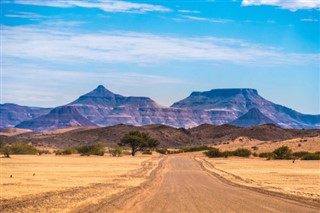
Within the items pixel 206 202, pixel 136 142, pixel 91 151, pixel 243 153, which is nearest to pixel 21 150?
pixel 91 151

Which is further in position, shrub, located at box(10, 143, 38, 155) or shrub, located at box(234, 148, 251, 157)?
shrub, located at box(10, 143, 38, 155)

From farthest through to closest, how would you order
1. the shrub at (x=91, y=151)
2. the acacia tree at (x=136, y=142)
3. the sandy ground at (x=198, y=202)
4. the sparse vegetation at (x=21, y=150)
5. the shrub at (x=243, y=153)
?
1. the acacia tree at (x=136, y=142)
2. the shrub at (x=91, y=151)
3. the sparse vegetation at (x=21, y=150)
4. the shrub at (x=243, y=153)
5. the sandy ground at (x=198, y=202)

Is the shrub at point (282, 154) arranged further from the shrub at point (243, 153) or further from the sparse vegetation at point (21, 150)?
the sparse vegetation at point (21, 150)

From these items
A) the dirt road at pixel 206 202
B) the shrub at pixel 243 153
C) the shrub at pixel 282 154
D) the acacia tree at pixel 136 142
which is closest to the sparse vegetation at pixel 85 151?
the acacia tree at pixel 136 142

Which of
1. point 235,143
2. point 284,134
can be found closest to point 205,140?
point 284,134

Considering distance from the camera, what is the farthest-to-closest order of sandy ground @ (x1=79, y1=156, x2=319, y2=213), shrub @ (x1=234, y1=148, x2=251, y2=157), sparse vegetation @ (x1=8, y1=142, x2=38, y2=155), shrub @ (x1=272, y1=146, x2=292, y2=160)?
sparse vegetation @ (x1=8, y1=142, x2=38, y2=155) < shrub @ (x1=234, y1=148, x2=251, y2=157) < shrub @ (x1=272, y1=146, x2=292, y2=160) < sandy ground @ (x1=79, y1=156, x2=319, y2=213)

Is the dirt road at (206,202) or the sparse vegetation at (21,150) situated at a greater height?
the sparse vegetation at (21,150)

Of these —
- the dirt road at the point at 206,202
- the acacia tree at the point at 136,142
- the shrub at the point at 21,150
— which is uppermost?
the acacia tree at the point at 136,142

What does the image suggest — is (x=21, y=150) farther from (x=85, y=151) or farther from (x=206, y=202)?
(x=206, y=202)

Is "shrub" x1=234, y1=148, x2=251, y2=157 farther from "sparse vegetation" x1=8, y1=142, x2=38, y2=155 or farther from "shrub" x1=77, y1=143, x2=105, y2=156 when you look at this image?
"sparse vegetation" x1=8, y1=142, x2=38, y2=155

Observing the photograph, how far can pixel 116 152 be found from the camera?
4491 inches

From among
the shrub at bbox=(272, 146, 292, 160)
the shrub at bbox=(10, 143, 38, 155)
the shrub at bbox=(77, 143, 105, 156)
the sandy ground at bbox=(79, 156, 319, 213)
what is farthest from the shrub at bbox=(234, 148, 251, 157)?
the sandy ground at bbox=(79, 156, 319, 213)

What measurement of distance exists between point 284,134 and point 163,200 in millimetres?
161601

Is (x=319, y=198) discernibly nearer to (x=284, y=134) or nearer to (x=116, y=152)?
(x=116, y=152)
